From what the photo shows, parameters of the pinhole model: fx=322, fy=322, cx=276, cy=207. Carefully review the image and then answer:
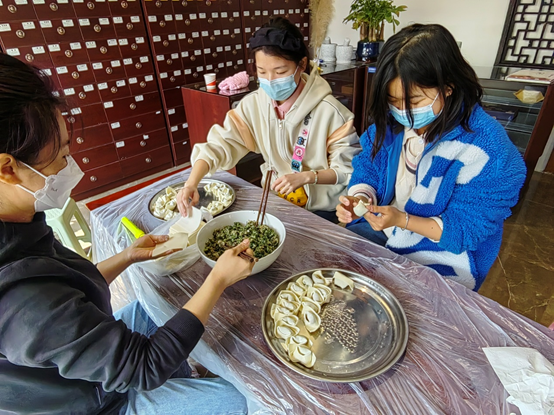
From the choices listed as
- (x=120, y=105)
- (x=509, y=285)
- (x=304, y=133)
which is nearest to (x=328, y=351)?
(x=304, y=133)

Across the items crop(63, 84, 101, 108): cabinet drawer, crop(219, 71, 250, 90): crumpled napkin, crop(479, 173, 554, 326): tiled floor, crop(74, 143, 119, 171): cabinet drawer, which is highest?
crop(219, 71, 250, 90): crumpled napkin

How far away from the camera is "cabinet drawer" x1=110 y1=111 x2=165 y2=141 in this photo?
3208 millimetres

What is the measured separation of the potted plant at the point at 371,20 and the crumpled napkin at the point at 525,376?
10.4ft

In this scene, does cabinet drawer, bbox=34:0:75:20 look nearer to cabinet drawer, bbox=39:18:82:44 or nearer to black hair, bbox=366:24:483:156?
cabinet drawer, bbox=39:18:82:44

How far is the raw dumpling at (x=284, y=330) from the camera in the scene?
0.80 m

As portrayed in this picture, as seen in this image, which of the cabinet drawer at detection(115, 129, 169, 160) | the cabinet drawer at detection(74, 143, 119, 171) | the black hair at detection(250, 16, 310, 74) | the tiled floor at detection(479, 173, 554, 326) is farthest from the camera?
the cabinet drawer at detection(115, 129, 169, 160)

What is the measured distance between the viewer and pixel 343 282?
928 mm

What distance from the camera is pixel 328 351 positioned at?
782 millimetres

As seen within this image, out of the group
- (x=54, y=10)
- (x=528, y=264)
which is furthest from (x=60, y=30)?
(x=528, y=264)

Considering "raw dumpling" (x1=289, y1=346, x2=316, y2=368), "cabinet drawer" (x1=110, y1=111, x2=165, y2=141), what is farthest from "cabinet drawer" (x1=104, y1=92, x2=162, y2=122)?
"raw dumpling" (x1=289, y1=346, x2=316, y2=368)

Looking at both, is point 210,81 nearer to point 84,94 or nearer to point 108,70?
point 108,70

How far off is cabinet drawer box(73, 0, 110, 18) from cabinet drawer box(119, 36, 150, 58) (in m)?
0.24

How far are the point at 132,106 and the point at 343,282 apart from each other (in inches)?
121

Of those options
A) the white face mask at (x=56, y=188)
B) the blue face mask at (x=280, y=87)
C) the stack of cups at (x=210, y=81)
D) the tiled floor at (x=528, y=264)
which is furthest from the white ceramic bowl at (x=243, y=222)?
the stack of cups at (x=210, y=81)
